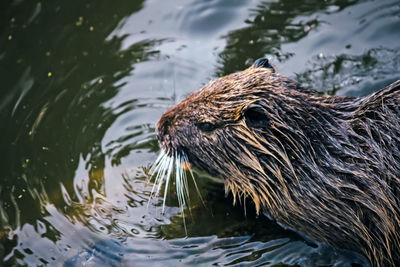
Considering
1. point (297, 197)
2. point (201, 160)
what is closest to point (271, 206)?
point (297, 197)

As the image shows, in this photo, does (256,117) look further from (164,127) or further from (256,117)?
(164,127)

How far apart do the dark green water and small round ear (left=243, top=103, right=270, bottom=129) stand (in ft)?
3.57

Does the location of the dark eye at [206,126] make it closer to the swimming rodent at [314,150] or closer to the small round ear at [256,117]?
the swimming rodent at [314,150]

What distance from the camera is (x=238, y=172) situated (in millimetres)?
3768

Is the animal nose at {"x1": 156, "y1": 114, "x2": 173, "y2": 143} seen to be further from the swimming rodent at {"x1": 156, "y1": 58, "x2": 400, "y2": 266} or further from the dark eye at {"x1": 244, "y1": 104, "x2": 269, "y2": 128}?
the dark eye at {"x1": 244, "y1": 104, "x2": 269, "y2": 128}

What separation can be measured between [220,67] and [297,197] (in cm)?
223

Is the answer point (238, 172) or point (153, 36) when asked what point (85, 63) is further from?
point (238, 172)

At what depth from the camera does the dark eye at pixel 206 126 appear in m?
3.72

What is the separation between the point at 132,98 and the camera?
17.2 ft

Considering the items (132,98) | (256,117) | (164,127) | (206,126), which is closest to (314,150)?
(256,117)

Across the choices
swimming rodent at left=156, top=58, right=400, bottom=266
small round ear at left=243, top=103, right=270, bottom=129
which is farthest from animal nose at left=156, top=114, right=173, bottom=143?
small round ear at left=243, top=103, right=270, bottom=129

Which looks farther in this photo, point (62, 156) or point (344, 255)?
point (62, 156)

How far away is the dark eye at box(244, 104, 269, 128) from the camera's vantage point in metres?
3.52

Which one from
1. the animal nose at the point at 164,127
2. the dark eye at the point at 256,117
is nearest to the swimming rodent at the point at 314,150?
the dark eye at the point at 256,117
